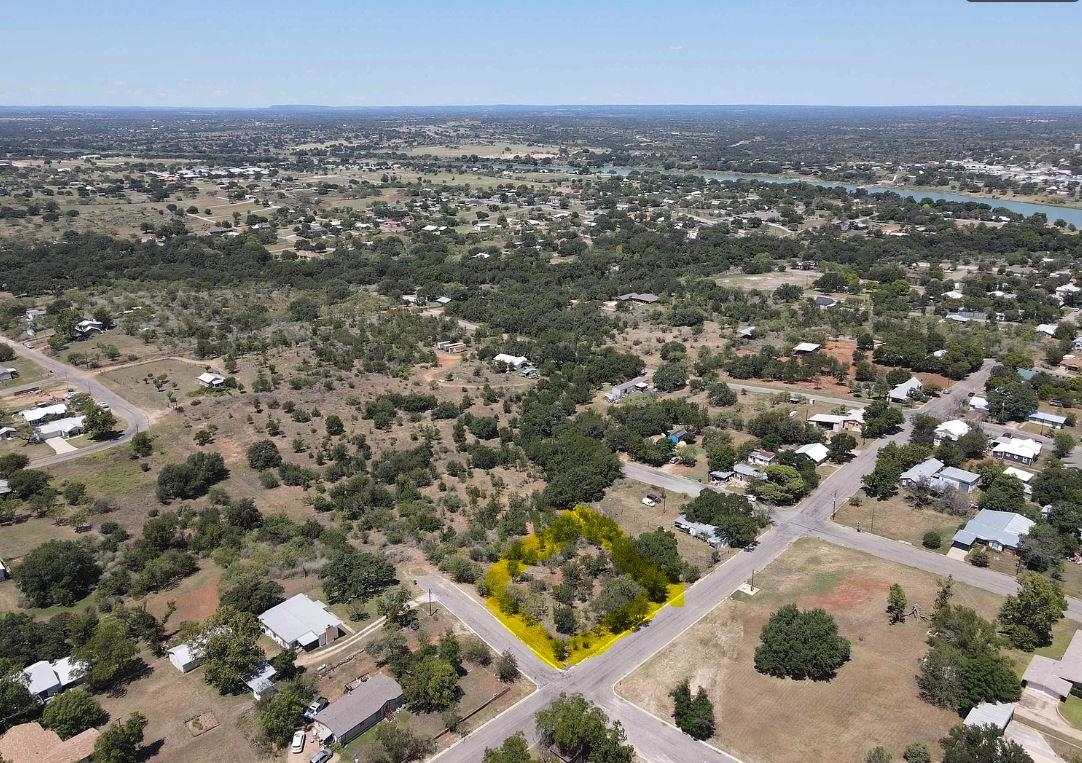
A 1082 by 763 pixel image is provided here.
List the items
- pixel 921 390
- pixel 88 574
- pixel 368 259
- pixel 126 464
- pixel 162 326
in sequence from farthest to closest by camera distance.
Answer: pixel 368 259 < pixel 162 326 < pixel 921 390 < pixel 126 464 < pixel 88 574

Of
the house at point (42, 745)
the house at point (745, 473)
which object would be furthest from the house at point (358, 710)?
the house at point (745, 473)

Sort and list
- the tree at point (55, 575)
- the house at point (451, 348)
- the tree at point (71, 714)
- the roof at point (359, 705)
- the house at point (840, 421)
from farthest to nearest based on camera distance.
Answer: the house at point (451, 348)
the house at point (840, 421)
the tree at point (55, 575)
the roof at point (359, 705)
the tree at point (71, 714)

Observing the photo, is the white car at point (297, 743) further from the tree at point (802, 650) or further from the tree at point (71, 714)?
the tree at point (802, 650)

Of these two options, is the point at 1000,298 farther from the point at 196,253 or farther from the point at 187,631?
the point at 196,253

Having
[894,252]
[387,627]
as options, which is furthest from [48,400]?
[894,252]

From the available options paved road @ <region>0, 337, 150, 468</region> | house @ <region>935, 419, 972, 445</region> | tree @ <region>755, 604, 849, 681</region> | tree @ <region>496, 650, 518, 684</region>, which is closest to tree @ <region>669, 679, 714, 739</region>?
tree @ <region>755, 604, 849, 681</region>

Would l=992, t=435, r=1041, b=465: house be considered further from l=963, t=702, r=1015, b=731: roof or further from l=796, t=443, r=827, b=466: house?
l=963, t=702, r=1015, b=731: roof

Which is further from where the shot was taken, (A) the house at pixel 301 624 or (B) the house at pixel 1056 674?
(A) the house at pixel 301 624
